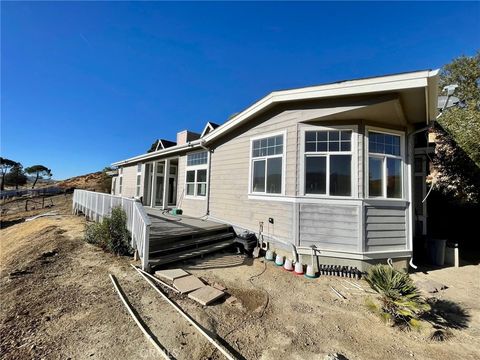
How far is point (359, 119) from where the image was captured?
17.1 feet

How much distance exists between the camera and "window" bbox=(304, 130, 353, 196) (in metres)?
5.24

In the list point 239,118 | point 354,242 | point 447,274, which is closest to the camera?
point 354,242

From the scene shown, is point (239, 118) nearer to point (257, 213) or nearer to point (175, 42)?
point (257, 213)

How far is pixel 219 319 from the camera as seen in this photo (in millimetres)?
3197

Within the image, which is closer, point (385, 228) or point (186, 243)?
point (385, 228)

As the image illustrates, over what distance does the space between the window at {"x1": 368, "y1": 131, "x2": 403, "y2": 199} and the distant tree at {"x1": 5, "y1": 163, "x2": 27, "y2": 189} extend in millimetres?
62773

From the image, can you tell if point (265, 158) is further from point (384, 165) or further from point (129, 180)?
point (129, 180)

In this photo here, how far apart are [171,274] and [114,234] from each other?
2.83 metres

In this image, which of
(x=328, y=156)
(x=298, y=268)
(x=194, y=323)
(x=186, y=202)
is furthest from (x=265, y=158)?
(x=186, y=202)

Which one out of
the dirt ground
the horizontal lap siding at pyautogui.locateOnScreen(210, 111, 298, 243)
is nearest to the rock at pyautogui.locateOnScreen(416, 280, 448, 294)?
the dirt ground

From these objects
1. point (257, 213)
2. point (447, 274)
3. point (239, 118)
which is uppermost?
point (239, 118)

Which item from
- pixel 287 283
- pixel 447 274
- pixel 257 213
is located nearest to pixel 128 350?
pixel 287 283

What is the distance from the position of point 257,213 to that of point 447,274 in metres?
5.22

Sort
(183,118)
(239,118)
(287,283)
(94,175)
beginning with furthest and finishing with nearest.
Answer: (94,175), (183,118), (239,118), (287,283)
